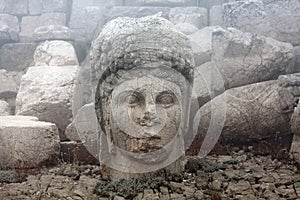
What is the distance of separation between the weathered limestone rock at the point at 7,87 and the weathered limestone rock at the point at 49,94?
1.35 metres

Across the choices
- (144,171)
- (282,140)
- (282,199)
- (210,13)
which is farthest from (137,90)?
(210,13)

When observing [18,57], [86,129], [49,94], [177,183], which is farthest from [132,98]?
[18,57]

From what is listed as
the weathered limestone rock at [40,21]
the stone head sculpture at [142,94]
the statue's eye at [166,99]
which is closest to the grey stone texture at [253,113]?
the stone head sculpture at [142,94]

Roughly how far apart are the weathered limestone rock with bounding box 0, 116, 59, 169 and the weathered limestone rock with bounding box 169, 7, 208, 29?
6278 mm

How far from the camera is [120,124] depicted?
563cm

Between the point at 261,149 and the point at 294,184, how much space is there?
Answer: 5.00 feet

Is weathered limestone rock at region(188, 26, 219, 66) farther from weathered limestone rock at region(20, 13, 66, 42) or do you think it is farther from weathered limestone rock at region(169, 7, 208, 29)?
weathered limestone rock at region(20, 13, 66, 42)

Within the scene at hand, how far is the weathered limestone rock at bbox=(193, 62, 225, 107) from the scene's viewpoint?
318 inches

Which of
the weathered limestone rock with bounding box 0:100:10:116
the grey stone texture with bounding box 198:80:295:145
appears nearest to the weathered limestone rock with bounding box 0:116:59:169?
the grey stone texture with bounding box 198:80:295:145

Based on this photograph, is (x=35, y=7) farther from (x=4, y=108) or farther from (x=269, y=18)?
(x=269, y=18)

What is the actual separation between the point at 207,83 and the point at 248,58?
0.90 meters

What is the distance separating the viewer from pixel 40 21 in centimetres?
1320

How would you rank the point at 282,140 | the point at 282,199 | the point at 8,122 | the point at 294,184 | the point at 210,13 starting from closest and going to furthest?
the point at 282,199, the point at 294,184, the point at 8,122, the point at 282,140, the point at 210,13

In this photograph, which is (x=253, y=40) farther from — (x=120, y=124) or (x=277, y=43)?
(x=120, y=124)
